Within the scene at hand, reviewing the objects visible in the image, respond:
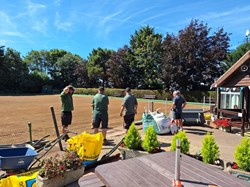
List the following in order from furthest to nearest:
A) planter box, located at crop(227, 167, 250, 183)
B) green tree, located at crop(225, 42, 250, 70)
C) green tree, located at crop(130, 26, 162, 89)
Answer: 1. green tree, located at crop(130, 26, 162, 89)
2. green tree, located at crop(225, 42, 250, 70)
3. planter box, located at crop(227, 167, 250, 183)

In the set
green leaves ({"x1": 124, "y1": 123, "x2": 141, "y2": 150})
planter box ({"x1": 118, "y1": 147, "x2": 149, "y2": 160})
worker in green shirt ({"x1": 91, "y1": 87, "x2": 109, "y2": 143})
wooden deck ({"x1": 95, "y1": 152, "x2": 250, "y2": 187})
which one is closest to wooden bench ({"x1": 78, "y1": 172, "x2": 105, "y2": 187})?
wooden deck ({"x1": 95, "y1": 152, "x2": 250, "y2": 187})

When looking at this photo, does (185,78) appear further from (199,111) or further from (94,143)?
(94,143)

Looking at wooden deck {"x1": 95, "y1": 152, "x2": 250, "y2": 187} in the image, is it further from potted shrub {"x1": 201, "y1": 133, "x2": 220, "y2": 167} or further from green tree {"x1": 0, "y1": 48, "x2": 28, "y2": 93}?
green tree {"x1": 0, "y1": 48, "x2": 28, "y2": 93}

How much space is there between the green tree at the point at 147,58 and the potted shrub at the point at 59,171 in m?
30.1

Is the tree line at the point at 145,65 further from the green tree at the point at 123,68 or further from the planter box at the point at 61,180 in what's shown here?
the planter box at the point at 61,180

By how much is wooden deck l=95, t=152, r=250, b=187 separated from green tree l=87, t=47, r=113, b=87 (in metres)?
42.1

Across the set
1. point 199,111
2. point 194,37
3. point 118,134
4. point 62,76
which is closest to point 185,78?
point 194,37

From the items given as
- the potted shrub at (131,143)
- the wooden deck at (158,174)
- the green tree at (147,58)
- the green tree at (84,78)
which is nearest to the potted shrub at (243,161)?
the wooden deck at (158,174)

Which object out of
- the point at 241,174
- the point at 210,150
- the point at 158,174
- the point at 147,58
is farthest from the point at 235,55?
the point at 158,174

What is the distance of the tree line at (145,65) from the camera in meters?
29.2

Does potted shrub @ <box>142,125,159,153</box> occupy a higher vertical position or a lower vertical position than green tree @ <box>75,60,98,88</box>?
lower

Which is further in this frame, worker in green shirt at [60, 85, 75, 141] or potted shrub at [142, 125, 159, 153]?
worker in green shirt at [60, 85, 75, 141]

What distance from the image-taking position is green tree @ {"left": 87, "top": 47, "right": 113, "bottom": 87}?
146 ft

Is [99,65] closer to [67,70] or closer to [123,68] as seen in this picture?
[123,68]
